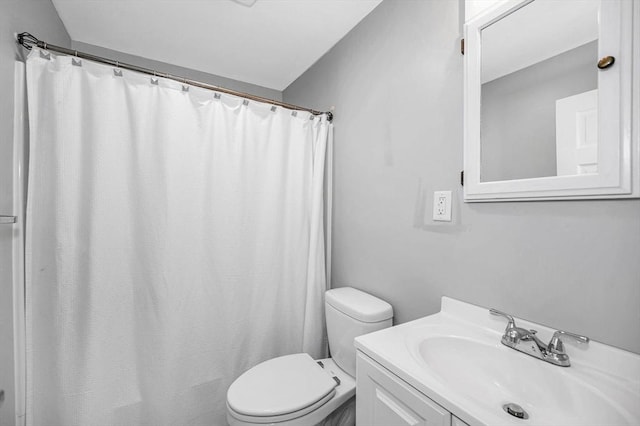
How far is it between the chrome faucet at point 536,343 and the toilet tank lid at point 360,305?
52 cm

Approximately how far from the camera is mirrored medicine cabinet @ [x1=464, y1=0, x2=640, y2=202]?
0.69m

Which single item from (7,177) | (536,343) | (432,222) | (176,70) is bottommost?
(536,343)

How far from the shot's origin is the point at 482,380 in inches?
33.2

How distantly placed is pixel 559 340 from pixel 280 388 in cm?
106

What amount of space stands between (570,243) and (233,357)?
171 cm

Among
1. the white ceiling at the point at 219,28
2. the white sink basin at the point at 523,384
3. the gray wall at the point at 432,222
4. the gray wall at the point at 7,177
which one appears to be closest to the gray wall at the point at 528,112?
the gray wall at the point at 432,222

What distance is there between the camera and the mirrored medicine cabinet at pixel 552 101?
0.69m

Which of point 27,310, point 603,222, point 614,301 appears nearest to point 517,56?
point 603,222

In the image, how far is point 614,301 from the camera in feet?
2.35

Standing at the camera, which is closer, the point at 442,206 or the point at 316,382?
the point at 442,206

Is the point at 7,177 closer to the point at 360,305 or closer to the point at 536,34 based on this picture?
the point at 360,305

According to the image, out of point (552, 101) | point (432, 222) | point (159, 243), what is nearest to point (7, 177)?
point (159, 243)

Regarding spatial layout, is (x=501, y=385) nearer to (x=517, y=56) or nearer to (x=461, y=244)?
(x=461, y=244)

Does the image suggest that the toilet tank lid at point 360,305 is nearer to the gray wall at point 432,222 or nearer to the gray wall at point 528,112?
the gray wall at point 432,222
